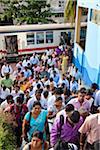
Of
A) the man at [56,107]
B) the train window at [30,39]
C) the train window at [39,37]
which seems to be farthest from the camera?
the train window at [39,37]

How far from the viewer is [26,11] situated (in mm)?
24609

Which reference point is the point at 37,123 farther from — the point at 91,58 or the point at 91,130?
the point at 91,58

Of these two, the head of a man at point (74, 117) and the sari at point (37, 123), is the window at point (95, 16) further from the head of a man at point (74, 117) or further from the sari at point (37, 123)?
the head of a man at point (74, 117)

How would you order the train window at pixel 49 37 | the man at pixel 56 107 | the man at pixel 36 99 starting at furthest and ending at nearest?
the train window at pixel 49 37 < the man at pixel 36 99 < the man at pixel 56 107

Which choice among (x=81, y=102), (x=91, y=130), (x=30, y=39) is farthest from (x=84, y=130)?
(x=30, y=39)

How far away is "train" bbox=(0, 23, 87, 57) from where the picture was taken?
1750cm

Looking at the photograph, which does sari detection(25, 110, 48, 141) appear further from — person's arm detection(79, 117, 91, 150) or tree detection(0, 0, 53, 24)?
tree detection(0, 0, 53, 24)

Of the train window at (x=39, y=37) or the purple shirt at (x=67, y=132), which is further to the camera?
the train window at (x=39, y=37)

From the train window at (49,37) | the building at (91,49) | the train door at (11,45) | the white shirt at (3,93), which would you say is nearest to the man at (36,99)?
the white shirt at (3,93)

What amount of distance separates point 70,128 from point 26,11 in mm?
20569

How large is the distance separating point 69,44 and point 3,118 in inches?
532

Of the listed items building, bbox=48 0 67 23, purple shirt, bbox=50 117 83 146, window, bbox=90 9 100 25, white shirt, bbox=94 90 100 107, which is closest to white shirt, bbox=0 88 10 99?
white shirt, bbox=94 90 100 107

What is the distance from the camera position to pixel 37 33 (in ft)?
59.1

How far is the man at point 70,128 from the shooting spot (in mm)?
4812
